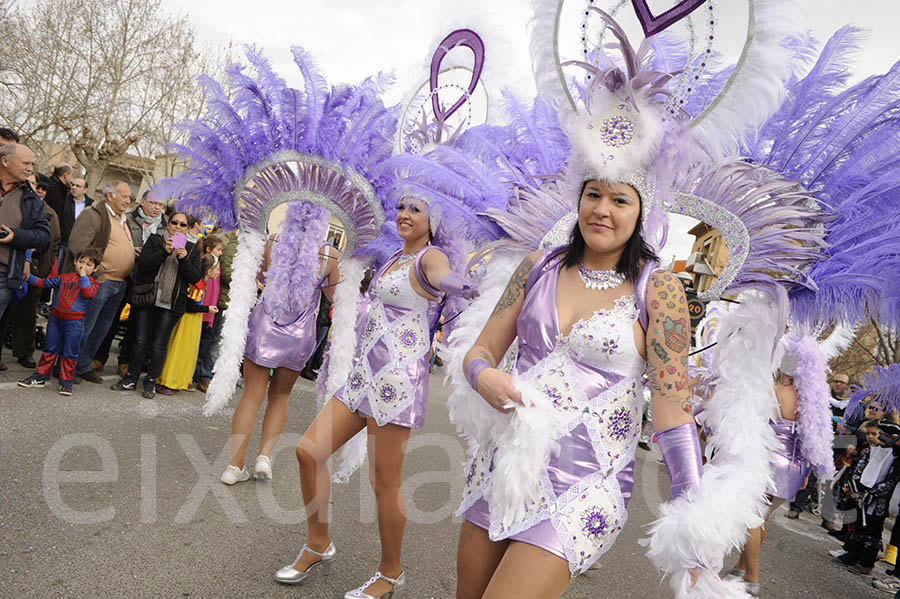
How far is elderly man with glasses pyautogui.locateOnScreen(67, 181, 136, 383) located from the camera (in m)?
5.82

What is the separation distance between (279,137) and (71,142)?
14192 millimetres

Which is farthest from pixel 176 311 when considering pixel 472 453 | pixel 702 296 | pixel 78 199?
pixel 702 296

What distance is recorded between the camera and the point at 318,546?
3.16m

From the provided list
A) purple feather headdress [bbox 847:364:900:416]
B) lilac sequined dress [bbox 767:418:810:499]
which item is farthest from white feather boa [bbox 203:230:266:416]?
lilac sequined dress [bbox 767:418:810:499]

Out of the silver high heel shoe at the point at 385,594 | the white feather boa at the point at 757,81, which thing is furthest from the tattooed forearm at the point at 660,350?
the silver high heel shoe at the point at 385,594

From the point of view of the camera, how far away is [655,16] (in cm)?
203

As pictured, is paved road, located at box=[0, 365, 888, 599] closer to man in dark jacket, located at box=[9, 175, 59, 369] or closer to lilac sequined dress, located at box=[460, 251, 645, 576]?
man in dark jacket, located at box=[9, 175, 59, 369]

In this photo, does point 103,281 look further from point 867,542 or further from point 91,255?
point 867,542

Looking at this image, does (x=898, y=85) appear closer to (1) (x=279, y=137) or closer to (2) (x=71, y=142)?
(1) (x=279, y=137)

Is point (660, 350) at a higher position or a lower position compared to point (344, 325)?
higher

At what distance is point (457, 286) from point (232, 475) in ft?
7.38

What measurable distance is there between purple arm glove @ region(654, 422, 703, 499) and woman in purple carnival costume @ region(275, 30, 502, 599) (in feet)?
4.10

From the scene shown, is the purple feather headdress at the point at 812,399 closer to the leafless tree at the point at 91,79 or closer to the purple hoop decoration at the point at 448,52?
the purple hoop decoration at the point at 448,52

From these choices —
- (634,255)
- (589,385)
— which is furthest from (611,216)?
(589,385)
